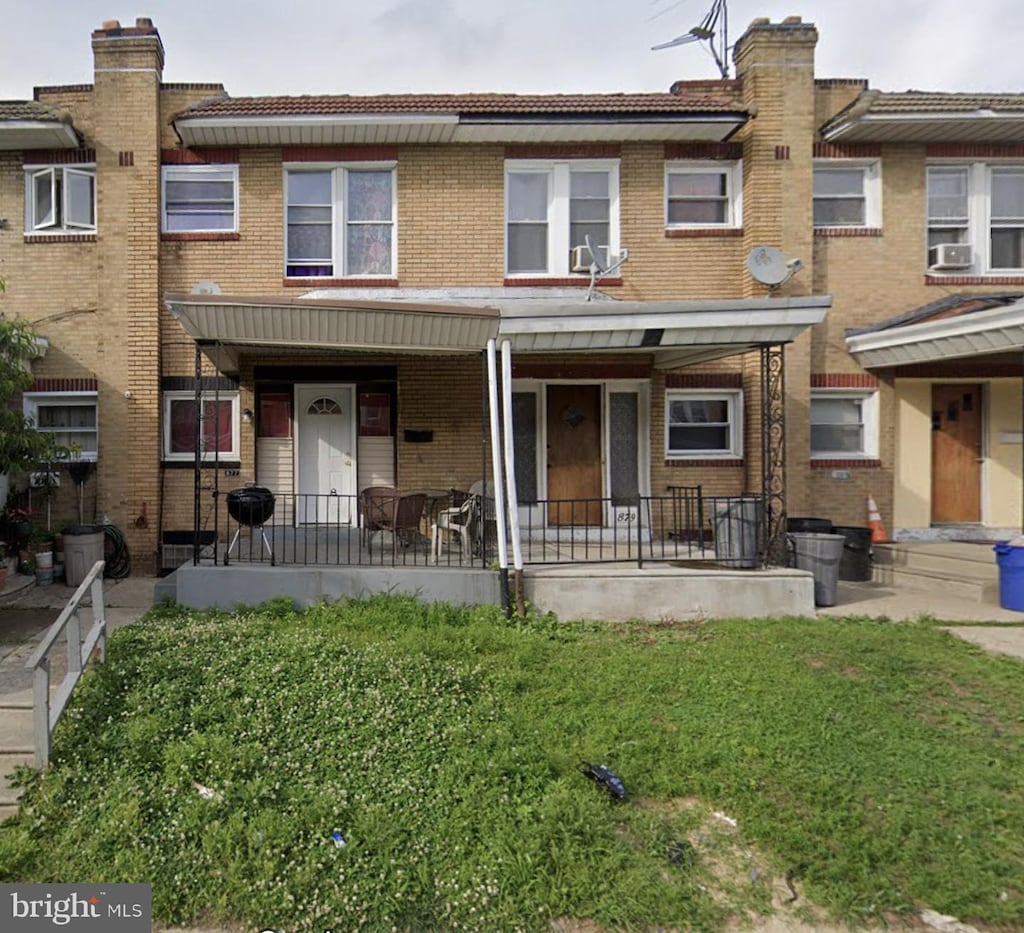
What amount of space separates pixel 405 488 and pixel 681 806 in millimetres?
7070

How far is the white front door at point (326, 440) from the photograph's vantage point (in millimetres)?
10219

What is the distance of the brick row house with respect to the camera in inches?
392

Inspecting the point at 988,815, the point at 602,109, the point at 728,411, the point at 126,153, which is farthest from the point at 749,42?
the point at 988,815

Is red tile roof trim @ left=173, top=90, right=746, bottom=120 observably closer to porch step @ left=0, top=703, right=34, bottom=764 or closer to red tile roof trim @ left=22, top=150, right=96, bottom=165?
red tile roof trim @ left=22, top=150, right=96, bottom=165

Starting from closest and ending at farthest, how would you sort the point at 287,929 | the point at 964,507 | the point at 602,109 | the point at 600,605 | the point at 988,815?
the point at 287,929, the point at 988,815, the point at 600,605, the point at 602,109, the point at 964,507

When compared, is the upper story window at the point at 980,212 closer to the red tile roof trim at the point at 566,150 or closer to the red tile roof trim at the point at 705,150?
the red tile roof trim at the point at 705,150

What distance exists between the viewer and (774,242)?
33.4 ft

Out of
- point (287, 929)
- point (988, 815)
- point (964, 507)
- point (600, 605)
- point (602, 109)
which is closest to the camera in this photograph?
point (287, 929)

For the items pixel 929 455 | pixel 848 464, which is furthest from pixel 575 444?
pixel 929 455

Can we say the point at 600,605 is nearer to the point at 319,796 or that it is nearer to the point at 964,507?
the point at 319,796

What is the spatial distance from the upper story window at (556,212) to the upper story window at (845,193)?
3.42 meters

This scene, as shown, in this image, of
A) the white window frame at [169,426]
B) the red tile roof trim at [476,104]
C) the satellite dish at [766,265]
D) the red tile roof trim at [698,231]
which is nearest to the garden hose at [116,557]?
the white window frame at [169,426]

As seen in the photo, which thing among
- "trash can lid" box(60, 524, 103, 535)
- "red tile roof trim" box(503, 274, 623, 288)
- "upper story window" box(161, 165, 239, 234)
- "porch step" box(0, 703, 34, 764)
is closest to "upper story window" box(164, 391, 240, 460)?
"trash can lid" box(60, 524, 103, 535)

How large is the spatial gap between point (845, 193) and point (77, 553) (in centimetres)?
1315
